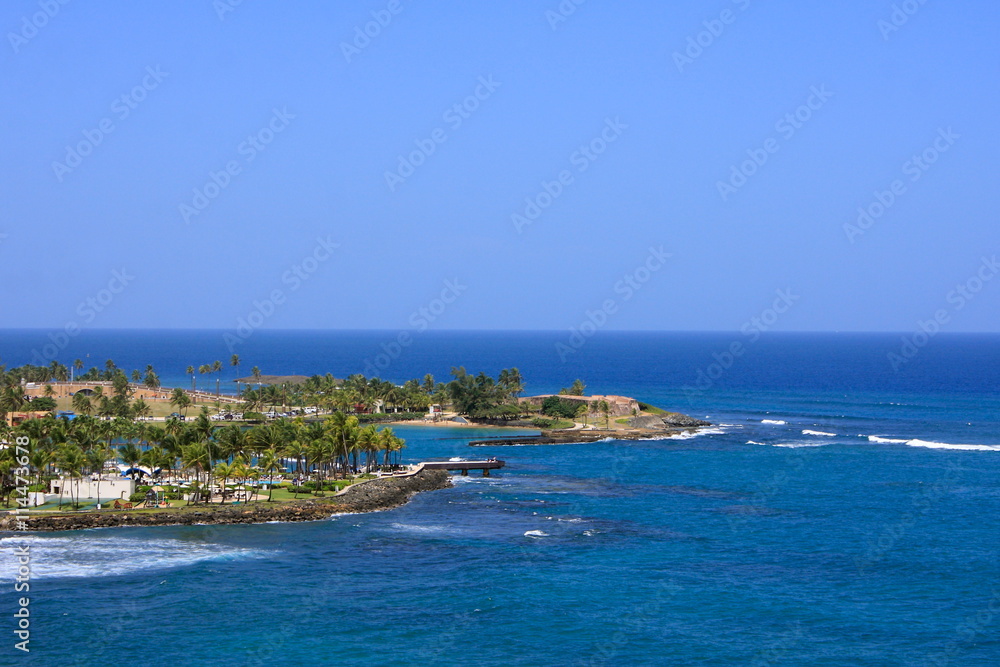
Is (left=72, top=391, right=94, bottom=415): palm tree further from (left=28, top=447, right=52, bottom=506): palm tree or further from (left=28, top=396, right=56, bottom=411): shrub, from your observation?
(left=28, top=447, right=52, bottom=506): palm tree

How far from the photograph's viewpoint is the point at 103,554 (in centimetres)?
8006

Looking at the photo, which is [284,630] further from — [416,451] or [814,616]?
[416,451]

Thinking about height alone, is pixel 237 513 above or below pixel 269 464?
below

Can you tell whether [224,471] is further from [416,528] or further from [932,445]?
A: [932,445]

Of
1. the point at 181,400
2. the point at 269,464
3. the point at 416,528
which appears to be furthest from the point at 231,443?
the point at 181,400

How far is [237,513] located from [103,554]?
14959 millimetres

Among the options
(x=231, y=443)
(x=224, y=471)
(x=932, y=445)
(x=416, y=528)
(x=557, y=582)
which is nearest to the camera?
(x=557, y=582)

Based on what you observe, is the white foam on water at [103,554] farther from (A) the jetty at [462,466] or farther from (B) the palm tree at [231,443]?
(A) the jetty at [462,466]

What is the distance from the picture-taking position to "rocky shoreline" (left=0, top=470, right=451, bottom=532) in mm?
88312

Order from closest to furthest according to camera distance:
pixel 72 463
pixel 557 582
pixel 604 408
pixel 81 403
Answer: pixel 557 582
pixel 72 463
pixel 81 403
pixel 604 408

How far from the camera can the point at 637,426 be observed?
7096 inches

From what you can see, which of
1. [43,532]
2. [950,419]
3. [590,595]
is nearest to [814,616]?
[590,595]

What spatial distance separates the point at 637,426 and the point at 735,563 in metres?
99.8

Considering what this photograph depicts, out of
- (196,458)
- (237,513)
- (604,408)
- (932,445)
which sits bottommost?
(932,445)
